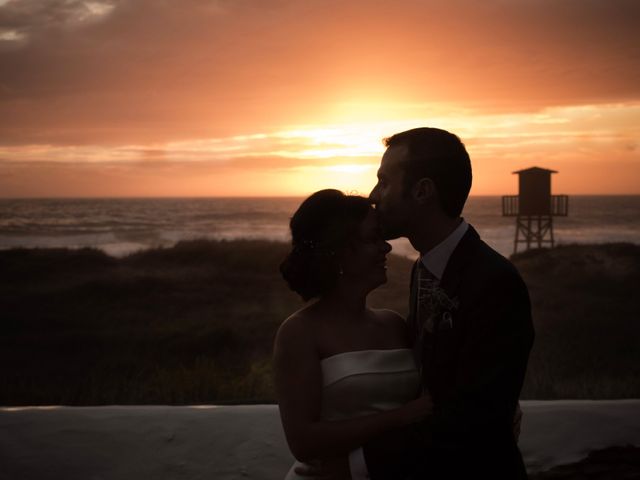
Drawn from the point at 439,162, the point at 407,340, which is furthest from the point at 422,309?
the point at 439,162

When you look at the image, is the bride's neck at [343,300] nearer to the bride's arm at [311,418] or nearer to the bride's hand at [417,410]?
the bride's arm at [311,418]

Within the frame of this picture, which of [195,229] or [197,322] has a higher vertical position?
[197,322]

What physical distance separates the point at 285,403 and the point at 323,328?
12.4 inches

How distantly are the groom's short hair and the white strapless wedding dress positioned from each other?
0.63 metres

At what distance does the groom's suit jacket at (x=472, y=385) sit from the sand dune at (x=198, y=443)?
1.64 metres

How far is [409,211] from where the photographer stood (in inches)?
95.3

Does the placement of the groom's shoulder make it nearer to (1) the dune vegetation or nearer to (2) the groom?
(2) the groom

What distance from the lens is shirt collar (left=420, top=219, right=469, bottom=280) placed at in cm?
240

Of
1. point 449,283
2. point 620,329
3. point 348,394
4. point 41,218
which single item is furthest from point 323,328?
point 41,218

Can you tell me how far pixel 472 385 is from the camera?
2.11 meters

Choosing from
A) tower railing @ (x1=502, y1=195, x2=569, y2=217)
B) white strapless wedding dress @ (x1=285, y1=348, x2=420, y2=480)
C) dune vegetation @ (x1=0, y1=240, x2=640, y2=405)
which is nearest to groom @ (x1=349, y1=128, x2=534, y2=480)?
white strapless wedding dress @ (x1=285, y1=348, x2=420, y2=480)

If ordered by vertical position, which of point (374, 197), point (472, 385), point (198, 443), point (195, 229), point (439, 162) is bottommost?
point (195, 229)

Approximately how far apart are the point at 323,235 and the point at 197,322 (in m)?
12.4

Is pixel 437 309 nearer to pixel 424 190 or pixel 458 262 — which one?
pixel 458 262
